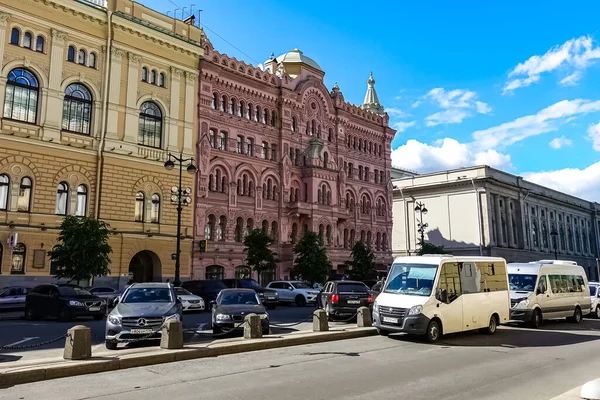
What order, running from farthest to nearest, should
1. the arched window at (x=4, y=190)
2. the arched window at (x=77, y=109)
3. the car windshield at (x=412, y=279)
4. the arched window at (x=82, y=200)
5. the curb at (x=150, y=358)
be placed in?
1. the arched window at (x=77, y=109)
2. the arched window at (x=82, y=200)
3. the arched window at (x=4, y=190)
4. the car windshield at (x=412, y=279)
5. the curb at (x=150, y=358)

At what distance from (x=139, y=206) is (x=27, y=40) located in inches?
495

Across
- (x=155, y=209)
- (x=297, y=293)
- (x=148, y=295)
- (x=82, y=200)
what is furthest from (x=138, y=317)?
(x=155, y=209)

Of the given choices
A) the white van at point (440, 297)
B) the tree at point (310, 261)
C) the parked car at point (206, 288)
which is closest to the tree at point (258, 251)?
the tree at point (310, 261)

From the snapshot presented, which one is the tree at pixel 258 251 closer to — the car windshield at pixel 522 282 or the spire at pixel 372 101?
the car windshield at pixel 522 282

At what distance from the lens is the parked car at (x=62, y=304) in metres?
19.1

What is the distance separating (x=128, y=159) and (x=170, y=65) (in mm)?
8399

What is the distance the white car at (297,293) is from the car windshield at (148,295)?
1638cm

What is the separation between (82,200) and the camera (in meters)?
31.0

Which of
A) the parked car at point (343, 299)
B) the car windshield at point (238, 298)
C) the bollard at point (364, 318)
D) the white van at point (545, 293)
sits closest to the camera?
the car windshield at point (238, 298)

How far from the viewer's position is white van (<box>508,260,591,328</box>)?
58.3 feet

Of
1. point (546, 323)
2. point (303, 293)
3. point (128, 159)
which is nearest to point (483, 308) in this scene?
point (546, 323)

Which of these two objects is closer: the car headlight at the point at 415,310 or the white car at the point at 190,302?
the car headlight at the point at 415,310

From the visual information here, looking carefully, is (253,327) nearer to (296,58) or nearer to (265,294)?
(265,294)

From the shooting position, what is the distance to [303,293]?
29703mm
